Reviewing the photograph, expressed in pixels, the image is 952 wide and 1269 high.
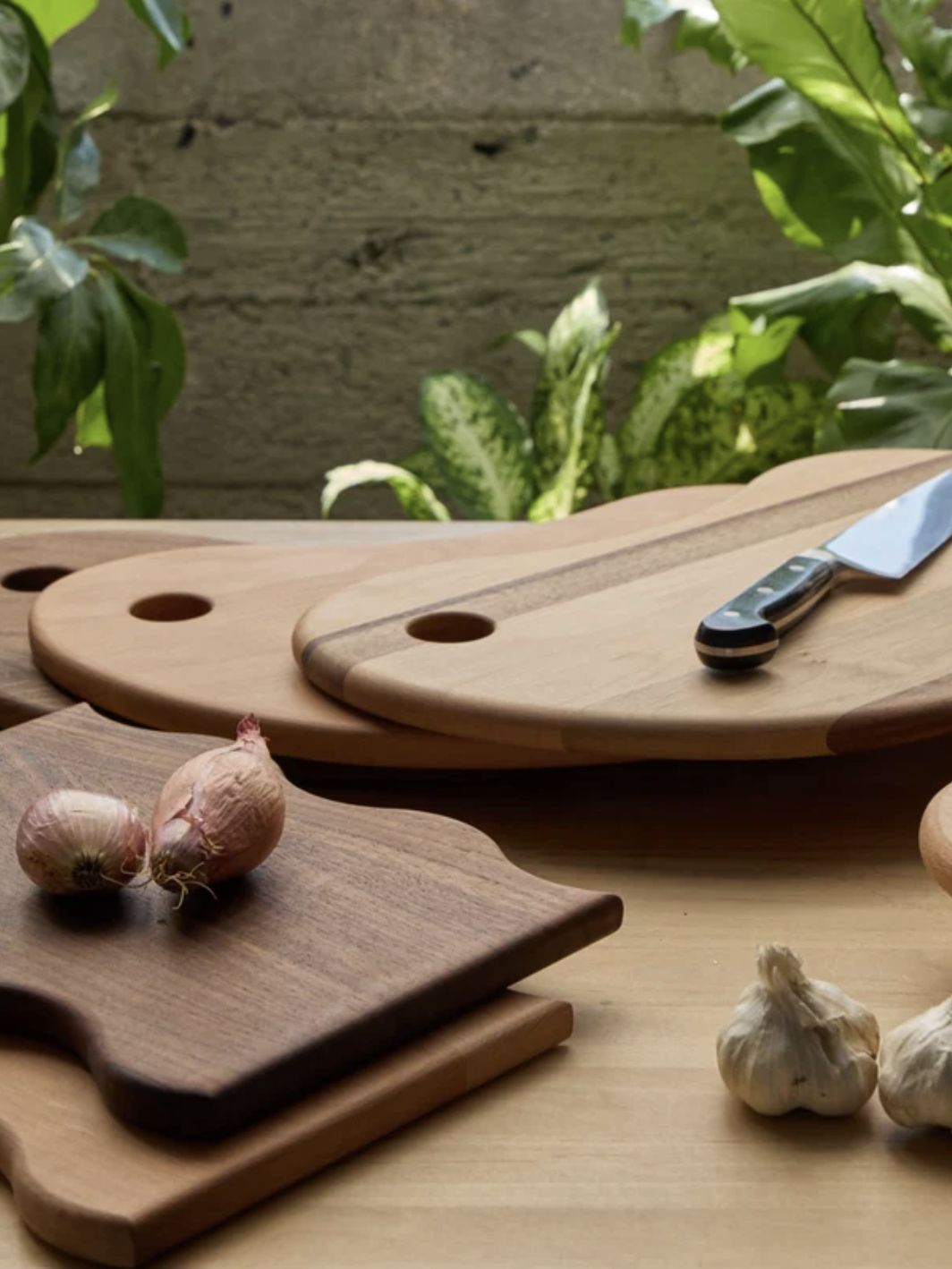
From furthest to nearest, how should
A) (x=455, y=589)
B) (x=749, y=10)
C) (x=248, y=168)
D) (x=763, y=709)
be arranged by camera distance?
(x=248, y=168) < (x=749, y=10) < (x=455, y=589) < (x=763, y=709)

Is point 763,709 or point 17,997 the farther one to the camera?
point 763,709

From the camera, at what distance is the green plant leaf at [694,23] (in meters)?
1.79

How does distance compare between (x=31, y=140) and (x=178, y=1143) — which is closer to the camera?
(x=178, y=1143)

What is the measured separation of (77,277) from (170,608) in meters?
0.54

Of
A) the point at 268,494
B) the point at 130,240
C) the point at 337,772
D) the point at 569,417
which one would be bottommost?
the point at 268,494

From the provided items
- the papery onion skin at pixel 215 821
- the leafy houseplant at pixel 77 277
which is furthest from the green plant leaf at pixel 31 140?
the papery onion skin at pixel 215 821

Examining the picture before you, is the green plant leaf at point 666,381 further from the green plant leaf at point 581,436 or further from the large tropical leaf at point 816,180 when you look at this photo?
the large tropical leaf at point 816,180

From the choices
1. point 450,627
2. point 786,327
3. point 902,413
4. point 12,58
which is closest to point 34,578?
point 450,627

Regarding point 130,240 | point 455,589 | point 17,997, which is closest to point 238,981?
point 17,997

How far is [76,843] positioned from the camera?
0.58 metres

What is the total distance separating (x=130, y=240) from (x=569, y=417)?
55cm

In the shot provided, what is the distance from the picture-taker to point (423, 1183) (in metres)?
0.50

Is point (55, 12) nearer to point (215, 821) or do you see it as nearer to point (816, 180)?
point (816, 180)

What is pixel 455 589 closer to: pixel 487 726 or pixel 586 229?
pixel 487 726
